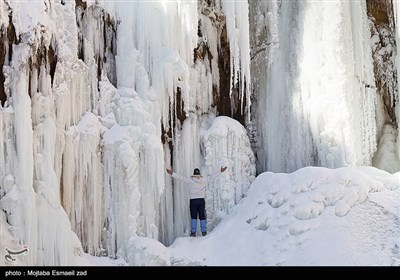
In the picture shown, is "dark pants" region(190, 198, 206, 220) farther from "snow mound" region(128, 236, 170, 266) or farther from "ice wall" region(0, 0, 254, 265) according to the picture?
"snow mound" region(128, 236, 170, 266)

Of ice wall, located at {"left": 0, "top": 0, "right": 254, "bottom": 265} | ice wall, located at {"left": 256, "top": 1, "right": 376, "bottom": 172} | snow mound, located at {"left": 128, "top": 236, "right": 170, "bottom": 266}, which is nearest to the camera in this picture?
ice wall, located at {"left": 0, "top": 0, "right": 254, "bottom": 265}

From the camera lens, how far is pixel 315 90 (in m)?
12.7

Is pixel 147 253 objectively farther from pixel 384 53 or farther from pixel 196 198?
Result: pixel 384 53

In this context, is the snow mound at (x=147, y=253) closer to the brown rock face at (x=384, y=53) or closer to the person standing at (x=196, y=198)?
the person standing at (x=196, y=198)

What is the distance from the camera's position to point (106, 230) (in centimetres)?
1001

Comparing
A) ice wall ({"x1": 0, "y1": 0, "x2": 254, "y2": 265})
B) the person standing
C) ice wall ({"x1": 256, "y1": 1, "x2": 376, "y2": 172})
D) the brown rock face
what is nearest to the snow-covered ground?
the person standing

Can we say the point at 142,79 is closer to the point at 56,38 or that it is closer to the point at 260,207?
the point at 56,38

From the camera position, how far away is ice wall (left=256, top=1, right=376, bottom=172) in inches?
487

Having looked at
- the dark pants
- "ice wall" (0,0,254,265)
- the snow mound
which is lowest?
the snow mound

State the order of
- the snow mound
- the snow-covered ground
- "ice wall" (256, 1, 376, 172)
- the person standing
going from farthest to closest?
"ice wall" (256, 1, 376, 172) → the person standing → the snow mound → the snow-covered ground

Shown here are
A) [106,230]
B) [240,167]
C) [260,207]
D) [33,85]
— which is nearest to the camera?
[33,85]

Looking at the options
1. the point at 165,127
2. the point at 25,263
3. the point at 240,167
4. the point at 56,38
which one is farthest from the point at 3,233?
the point at 240,167
